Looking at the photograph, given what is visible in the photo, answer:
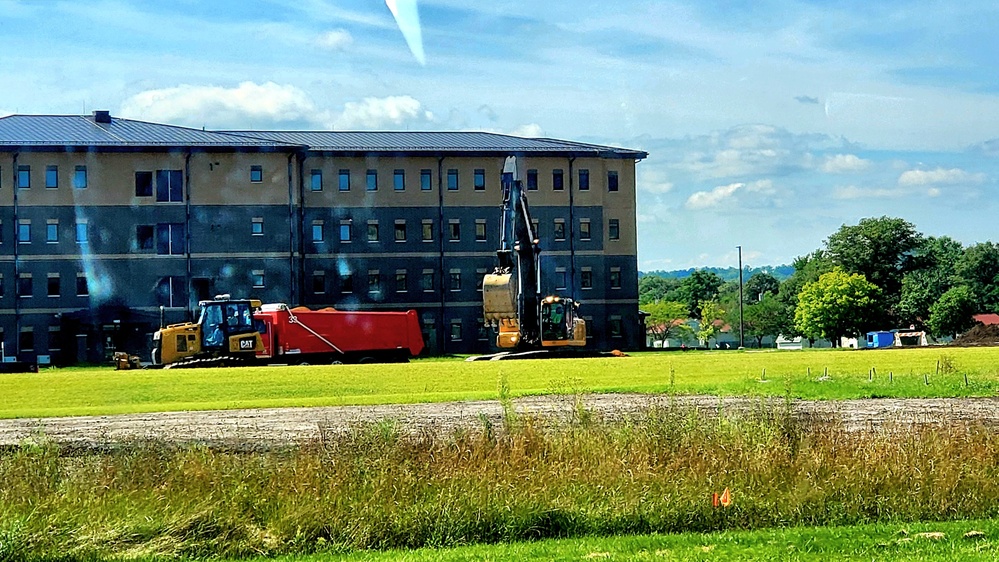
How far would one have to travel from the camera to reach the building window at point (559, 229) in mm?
91812

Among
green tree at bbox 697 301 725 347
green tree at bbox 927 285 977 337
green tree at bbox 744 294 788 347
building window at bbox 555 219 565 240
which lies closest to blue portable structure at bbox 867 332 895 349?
green tree at bbox 927 285 977 337

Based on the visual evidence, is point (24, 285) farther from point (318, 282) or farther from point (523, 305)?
point (523, 305)

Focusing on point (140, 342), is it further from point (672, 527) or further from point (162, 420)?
point (672, 527)

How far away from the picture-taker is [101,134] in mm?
84750

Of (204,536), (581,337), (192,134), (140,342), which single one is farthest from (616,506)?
(192,134)

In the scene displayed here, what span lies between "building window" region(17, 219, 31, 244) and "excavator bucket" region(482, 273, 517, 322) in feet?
110

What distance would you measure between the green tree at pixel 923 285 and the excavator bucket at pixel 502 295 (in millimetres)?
83621

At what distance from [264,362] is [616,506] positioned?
157 ft

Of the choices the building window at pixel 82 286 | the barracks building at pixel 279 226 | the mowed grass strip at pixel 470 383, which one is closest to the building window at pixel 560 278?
the barracks building at pixel 279 226

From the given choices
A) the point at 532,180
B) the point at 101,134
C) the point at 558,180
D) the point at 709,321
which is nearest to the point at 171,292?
the point at 101,134

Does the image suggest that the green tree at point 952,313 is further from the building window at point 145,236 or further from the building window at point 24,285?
the building window at point 24,285

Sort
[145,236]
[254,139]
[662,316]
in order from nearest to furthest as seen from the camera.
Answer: [145,236]
[254,139]
[662,316]

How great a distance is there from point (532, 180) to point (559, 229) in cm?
399

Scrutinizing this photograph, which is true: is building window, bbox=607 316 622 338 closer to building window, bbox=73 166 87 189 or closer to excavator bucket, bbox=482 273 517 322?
excavator bucket, bbox=482 273 517 322
